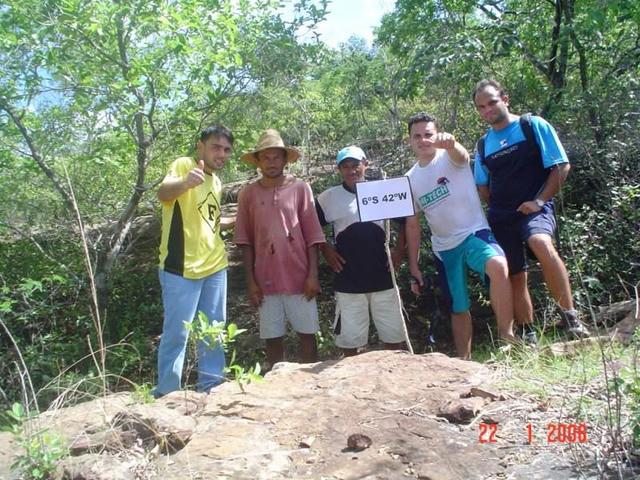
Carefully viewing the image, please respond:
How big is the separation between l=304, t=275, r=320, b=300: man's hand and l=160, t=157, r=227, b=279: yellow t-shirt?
744 millimetres

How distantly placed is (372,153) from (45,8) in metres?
4.40

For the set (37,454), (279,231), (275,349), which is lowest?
(275,349)

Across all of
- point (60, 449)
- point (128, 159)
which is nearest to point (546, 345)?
point (60, 449)

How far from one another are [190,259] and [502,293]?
2175 mm

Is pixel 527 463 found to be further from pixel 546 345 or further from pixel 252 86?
pixel 252 86

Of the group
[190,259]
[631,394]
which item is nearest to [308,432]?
[631,394]

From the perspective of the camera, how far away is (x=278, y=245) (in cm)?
476

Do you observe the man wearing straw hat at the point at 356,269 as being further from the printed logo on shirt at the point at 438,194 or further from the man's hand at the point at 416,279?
the printed logo on shirt at the point at 438,194

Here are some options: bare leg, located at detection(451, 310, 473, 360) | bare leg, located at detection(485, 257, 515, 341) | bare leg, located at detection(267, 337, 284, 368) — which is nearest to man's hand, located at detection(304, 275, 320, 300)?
bare leg, located at detection(267, 337, 284, 368)

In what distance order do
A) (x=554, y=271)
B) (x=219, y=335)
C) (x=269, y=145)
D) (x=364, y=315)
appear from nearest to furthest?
(x=219, y=335)
(x=554, y=271)
(x=269, y=145)
(x=364, y=315)

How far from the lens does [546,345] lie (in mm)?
3943

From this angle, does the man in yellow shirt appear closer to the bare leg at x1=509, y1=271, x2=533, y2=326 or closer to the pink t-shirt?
the pink t-shirt

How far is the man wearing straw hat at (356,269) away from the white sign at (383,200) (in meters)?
0.30
